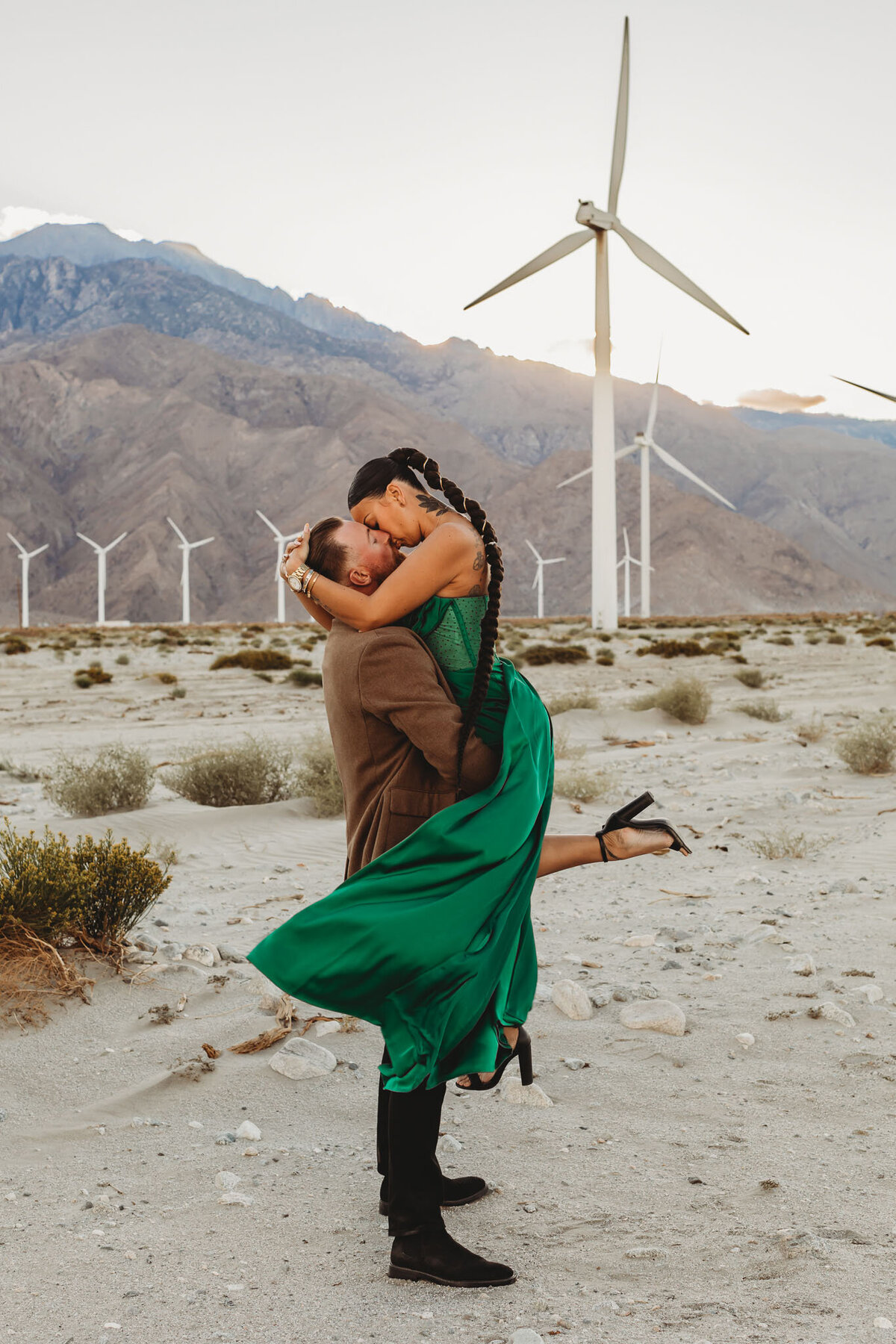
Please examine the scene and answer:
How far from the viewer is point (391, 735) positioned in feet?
10.4

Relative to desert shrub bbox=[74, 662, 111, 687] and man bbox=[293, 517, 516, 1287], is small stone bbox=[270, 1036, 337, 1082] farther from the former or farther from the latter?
desert shrub bbox=[74, 662, 111, 687]

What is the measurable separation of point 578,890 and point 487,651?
17.3ft

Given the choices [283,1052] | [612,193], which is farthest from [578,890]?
[612,193]

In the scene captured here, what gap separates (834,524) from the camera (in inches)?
6048

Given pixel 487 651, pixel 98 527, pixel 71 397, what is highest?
pixel 71 397

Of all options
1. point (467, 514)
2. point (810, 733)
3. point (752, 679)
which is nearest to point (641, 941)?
point (467, 514)

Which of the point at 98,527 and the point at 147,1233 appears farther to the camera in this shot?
the point at 98,527

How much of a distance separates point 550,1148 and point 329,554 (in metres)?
2.39

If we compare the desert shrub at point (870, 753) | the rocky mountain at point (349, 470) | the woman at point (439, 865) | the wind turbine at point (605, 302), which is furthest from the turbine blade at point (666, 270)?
the rocky mountain at point (349, 470)

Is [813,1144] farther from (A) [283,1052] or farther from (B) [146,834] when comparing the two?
(B) [146,834]

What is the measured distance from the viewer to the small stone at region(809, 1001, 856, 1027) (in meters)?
5.13

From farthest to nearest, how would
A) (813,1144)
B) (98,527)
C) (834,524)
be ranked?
(834,524)
(98,527)
(813,1144)

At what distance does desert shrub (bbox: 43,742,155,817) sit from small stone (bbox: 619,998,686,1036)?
6544 mm

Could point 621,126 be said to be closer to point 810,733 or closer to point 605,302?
point 605,302
